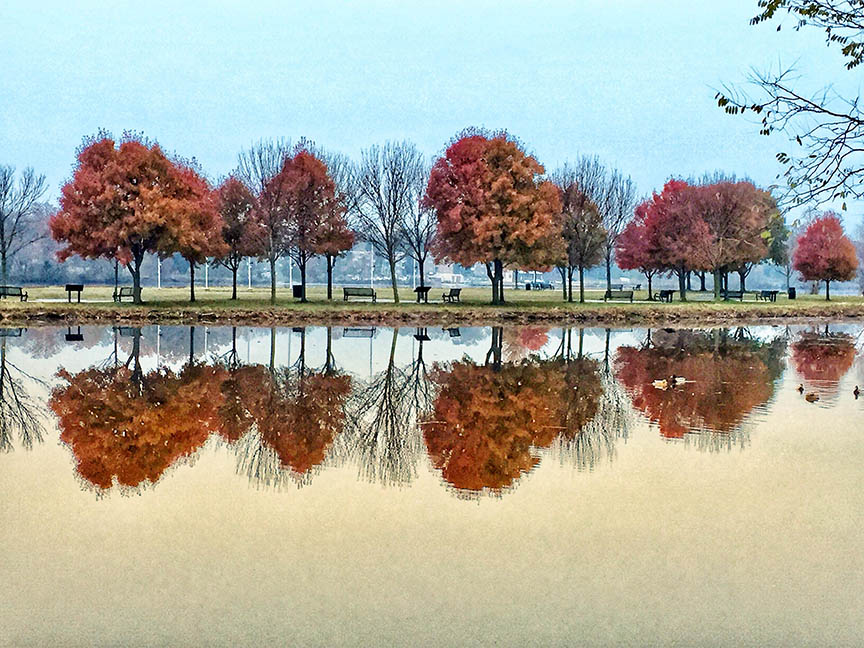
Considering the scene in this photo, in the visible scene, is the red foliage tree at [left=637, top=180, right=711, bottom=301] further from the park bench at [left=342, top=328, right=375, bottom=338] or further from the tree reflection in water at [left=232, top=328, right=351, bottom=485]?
the tree reflection in water at [left=232, top=328, right=351, bottom=485]

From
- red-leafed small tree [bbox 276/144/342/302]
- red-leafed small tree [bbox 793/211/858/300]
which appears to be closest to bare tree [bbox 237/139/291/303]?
red-leafed small tree [bbox 276/144/342/302]

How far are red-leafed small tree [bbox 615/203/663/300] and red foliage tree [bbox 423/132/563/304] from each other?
19.3m

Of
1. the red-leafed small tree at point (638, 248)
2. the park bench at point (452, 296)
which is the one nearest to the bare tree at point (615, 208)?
the red-leafed small tree at point (638, 248)

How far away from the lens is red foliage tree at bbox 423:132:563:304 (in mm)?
54625

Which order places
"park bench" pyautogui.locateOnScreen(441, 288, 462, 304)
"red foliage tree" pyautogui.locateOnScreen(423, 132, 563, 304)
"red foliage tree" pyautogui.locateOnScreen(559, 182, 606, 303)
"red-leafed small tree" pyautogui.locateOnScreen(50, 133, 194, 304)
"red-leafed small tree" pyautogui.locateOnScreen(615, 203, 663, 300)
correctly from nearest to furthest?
1. "red-leafed small tree" pyautogui.locateOnScreen(50, 133, 194, 304)
2. "red foliage tree" pyautogui.locateOnScreen(423, 132, 563, 304)
3. "park bench" pyautogui.locateOnScreen(441, 288, 462, 304)
4. "red foliage tree" pyautogui.locateOnScreen(559, 182, 606, 303)
5. "red-leafed small tree" pyautogui.locateOnScreen(615, 203, 663, 300)

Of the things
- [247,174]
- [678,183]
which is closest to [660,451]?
[247,174]

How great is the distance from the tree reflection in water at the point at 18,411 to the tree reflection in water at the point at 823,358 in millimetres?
16056

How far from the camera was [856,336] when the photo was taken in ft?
144

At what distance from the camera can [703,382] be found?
894 inches

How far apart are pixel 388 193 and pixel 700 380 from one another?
130 feet

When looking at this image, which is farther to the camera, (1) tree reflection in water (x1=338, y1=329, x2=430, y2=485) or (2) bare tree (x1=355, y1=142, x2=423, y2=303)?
(2) bare tree (x1=355, y1=142, x2=423, y2=303)

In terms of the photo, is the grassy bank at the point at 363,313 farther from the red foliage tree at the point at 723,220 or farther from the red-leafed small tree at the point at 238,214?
the red foliage tree at the point at 723,220

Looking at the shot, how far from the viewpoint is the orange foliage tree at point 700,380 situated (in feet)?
56.0

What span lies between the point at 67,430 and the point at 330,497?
21.5ft
